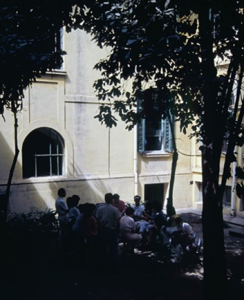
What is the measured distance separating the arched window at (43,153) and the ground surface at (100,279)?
4.33 metres

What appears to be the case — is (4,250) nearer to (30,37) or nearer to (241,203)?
(30,37)

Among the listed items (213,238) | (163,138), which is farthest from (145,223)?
(163,138)

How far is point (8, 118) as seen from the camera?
12711 mm

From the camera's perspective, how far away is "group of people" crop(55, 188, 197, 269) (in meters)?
8.57

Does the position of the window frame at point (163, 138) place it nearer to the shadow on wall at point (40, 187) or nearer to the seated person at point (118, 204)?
the shadow on wall at point (40, 187)

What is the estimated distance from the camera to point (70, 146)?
14.1m

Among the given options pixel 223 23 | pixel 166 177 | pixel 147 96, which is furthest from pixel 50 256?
pixel 166 177

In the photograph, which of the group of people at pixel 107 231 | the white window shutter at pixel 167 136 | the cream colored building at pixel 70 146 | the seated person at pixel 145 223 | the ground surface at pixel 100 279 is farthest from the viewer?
the white window shutter at pixel 167 136

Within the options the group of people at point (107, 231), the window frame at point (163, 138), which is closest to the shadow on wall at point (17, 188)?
the group of people at point (107, 231)

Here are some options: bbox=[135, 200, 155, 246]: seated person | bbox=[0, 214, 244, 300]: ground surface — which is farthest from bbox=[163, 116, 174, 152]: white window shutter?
bbox=[0, 214, 244, 300]: ground surface

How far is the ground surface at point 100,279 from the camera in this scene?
7.17 metres

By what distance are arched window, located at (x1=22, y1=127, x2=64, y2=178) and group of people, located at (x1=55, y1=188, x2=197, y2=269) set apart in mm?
4217

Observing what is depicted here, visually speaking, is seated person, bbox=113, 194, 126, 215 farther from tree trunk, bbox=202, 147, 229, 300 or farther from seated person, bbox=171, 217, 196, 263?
tree trunk, bbox=202, 147, 229, 300

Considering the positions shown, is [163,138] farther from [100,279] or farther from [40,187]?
[100,279]
